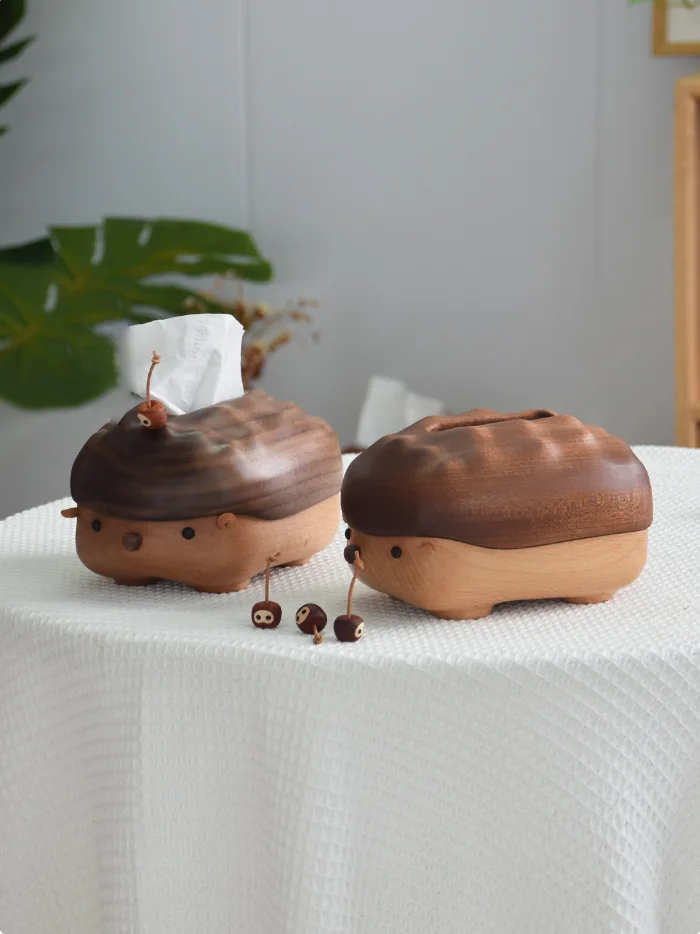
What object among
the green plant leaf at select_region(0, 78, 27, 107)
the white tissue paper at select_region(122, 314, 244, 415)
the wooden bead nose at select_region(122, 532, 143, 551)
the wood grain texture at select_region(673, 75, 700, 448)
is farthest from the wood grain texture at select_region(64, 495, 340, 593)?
the green plant leaf at select_region(0, 78, 27, 107)

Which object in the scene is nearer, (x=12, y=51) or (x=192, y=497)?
(x=192, y=497)

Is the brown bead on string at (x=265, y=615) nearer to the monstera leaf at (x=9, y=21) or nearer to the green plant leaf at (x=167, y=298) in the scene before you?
the green plant leaf at (x=167, y=298)

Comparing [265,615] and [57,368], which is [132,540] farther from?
[57,368]

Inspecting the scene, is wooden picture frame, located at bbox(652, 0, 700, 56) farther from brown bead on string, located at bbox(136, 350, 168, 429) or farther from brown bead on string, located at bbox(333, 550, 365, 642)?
brown bead on string, located at bbox(333, 550, 365, 642)

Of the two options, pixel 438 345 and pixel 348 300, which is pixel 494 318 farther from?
pixel 348 300

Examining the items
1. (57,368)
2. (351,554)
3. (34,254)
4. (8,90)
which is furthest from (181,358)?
(8,90)
